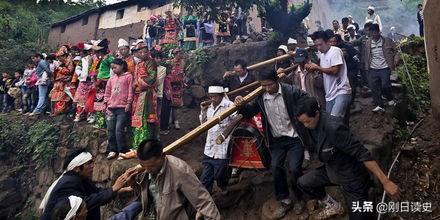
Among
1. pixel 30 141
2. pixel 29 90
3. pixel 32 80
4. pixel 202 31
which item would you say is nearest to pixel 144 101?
pixel 30 141

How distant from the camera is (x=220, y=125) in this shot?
5383mm

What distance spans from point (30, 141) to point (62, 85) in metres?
2.27

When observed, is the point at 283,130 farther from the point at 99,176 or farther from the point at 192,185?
the point at 99,176

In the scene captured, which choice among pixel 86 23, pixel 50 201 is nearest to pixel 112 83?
pixel 50 201

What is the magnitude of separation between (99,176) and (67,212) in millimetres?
4414

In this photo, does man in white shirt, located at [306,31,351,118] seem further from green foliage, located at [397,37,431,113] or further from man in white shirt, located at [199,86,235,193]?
green foliage, located at [397,37,431,113]

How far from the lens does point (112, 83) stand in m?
6.97

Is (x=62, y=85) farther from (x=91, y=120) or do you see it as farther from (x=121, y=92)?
(x=121, y=92)

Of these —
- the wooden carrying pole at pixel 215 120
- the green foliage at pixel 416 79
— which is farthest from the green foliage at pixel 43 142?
the green foliage at pixel 416 79

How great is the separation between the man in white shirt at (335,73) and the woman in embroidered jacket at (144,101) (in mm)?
3191

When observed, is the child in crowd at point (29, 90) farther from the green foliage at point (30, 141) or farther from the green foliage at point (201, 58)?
the green foliage at point (201, 58)

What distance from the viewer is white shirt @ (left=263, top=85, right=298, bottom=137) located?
15.3 feet

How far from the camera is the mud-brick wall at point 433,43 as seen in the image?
17.0ft

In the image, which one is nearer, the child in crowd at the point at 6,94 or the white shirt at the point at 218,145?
the white shirt at the point at 218,145
